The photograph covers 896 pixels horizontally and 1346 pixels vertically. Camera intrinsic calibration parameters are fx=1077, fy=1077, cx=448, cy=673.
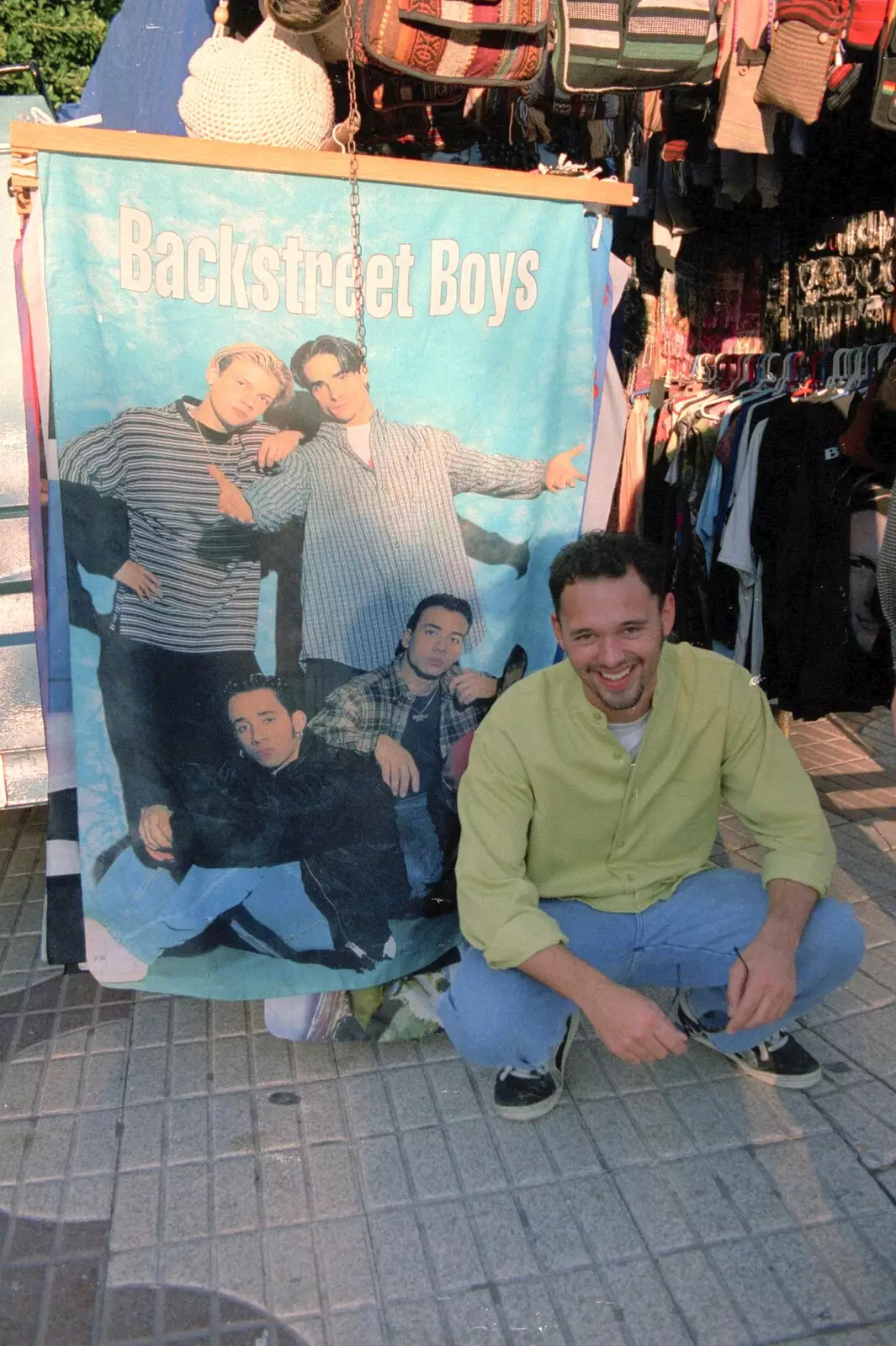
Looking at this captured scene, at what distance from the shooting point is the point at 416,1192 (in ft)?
7.53

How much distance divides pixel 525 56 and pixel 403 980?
2303 mm

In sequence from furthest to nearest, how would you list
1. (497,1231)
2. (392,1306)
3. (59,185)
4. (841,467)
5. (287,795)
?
(841,467) < (287,795) < (59,185) < (497,1231) < (392,1306)

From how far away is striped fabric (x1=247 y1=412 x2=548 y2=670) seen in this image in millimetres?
2598

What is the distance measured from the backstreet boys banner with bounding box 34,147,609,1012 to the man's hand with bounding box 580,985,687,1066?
758mm

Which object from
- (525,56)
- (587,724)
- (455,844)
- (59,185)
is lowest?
(455,844)

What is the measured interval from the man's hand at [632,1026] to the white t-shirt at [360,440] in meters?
1.37

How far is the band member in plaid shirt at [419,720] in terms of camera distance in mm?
2697

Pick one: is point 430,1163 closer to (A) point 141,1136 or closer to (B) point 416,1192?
(B) point 416,1192

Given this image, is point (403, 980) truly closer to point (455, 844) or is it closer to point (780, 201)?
point (455, 844)

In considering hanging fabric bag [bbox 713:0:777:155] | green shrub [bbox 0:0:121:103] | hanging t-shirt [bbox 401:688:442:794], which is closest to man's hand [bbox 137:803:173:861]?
hanging t-shirt [bbox 401:688:442:794]

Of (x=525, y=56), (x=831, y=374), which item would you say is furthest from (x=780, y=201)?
(x=525, y=56)

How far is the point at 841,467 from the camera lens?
3.69 metres

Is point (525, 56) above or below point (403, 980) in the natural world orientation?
above

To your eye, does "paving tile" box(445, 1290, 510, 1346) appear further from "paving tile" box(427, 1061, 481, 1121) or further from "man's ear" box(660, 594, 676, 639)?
"man's ear" box(660, 594, 676, 639)
